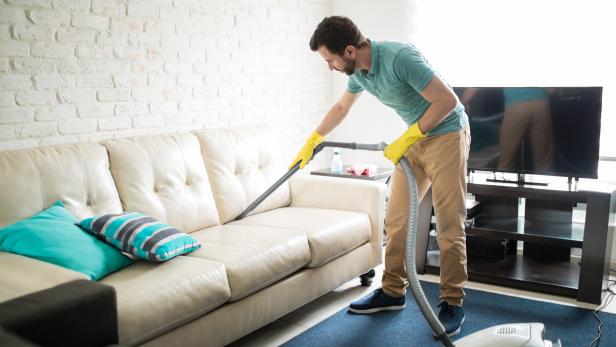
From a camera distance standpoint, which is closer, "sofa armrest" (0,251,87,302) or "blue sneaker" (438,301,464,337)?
"sofa armrest" (0,251,87,302)

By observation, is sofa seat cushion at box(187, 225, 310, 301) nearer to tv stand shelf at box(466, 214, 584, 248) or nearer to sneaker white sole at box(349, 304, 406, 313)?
sneaker white sole at box(349, 304, 406, 313)

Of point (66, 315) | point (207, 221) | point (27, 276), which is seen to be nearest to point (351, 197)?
point (207, 221)

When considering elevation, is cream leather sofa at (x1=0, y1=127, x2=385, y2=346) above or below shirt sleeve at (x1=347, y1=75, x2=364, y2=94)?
below

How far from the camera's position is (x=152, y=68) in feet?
10.5

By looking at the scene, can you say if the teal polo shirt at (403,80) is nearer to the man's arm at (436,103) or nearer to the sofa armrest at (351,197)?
the man's arm at (436,103)

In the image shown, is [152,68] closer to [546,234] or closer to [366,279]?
[366,279]

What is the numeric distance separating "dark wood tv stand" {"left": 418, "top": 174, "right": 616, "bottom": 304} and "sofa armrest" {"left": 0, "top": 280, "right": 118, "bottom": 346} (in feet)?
7.57

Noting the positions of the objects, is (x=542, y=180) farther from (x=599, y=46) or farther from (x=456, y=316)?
(x=456, y=316)

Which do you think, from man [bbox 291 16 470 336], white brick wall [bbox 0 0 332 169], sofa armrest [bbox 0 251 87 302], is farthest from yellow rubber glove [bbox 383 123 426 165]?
white brick wall [bbox 0 0 332 169]

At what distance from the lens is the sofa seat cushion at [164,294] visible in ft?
6.45

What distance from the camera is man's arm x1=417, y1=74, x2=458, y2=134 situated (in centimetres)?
247

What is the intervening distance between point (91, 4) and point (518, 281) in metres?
2.61

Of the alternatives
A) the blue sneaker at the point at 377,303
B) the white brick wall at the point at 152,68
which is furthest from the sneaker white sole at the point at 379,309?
the white brick wall at the point at 152,68

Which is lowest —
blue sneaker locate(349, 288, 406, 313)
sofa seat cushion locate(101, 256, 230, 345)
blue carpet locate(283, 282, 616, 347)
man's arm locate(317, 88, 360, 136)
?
blue carpet locate(283, 282, 616, 347)
